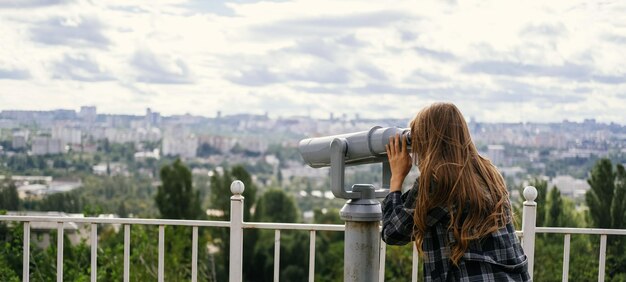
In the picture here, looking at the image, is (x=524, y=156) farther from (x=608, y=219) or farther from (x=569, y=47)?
(x=608, y=219)

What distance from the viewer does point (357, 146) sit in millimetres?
2031

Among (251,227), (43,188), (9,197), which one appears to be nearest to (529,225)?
(251,227)

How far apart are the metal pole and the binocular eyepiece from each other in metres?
0.09

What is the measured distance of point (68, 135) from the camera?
113 feet

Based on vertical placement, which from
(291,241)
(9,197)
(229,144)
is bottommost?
(291,241)

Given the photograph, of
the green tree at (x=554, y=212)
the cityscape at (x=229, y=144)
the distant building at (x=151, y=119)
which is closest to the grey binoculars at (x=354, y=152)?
the cityscape at (x=229, y=144)

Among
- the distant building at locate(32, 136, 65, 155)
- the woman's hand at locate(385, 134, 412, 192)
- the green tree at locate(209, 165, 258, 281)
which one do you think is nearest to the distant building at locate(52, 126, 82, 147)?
the distant building at locate(32, 136, 65, 155)

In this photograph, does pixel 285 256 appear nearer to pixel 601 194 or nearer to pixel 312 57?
pixel 601 194

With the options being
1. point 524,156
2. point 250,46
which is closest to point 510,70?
point 524,156

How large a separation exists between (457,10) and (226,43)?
716 inches

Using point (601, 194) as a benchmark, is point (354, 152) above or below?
above

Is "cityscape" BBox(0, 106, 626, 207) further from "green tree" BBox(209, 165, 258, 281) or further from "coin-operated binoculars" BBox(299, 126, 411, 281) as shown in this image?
"coin-operated binoculars" BBox(299, 126, 411, 281)

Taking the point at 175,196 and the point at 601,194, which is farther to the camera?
the point at 175,196

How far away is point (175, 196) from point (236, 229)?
1843cm
